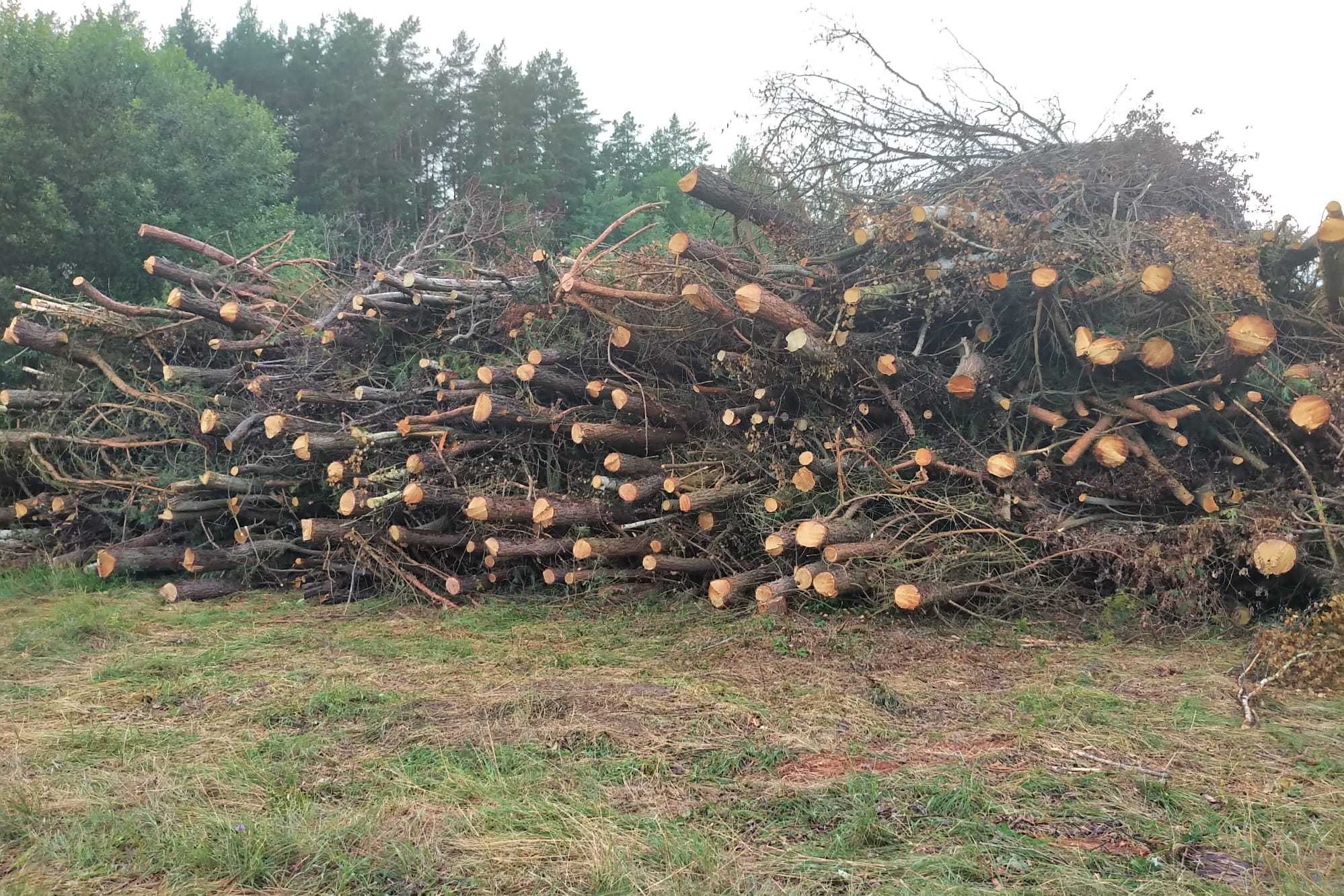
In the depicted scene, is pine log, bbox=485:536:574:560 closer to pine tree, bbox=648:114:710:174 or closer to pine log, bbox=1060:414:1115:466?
pine log, bbox=1060:414:1115:466

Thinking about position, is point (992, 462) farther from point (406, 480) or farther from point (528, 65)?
point (528, 65)

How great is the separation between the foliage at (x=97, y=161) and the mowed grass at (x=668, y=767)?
1057cm

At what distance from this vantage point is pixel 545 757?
10.6 feet

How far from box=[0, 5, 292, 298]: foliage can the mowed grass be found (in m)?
10.6

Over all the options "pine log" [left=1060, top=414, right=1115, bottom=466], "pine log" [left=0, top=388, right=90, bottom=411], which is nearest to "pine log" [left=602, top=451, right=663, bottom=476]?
"pine log" [left=1060, top=414, right=1115, bottom=466]

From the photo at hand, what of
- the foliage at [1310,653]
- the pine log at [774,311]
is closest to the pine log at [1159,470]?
the foliage at [1310,653]

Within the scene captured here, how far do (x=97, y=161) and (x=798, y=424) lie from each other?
43.5ft

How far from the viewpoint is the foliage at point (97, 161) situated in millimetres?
12977

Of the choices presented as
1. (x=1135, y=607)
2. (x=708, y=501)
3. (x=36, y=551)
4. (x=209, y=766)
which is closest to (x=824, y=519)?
(x=708, y=501)

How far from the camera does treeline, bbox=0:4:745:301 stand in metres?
13.3

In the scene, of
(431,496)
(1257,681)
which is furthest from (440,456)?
(1257,681)

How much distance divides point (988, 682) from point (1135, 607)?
1537 mm

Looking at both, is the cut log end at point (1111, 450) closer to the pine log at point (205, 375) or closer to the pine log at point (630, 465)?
the pine log at point (630, 465)

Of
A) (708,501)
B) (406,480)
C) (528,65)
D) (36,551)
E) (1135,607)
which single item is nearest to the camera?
(1135,607)
